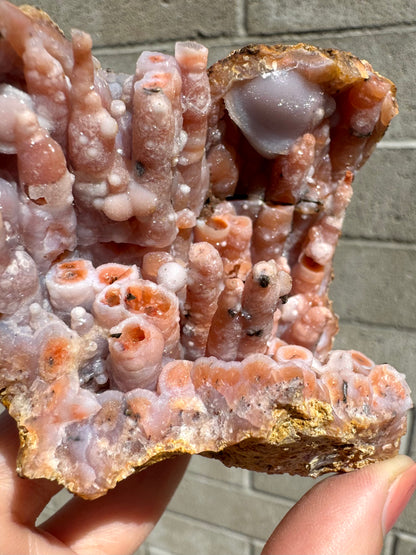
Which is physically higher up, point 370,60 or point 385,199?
point 370,60

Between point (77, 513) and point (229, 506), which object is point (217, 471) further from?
point (77, 513)

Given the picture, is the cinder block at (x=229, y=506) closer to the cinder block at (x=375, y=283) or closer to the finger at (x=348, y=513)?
the cinder block at (x=375, y=283)

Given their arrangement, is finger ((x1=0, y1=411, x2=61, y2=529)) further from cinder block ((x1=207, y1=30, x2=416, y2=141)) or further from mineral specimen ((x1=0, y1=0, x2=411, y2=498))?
cinder block ((x1=207, y1=30, x2=416, y2=141))

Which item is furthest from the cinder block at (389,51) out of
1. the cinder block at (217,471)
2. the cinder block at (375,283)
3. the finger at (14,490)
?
the cinder block at (217,471)

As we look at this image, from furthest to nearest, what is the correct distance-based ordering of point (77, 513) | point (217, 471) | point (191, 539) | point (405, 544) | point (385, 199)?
point (191, 539)
point (217, 471)
point (405, 544)
point (385, 199)
point (77, 513)

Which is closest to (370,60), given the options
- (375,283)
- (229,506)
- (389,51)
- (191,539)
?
(389,51)

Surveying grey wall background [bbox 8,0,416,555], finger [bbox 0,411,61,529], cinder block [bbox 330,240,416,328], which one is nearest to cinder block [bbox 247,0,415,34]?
grey wall background [bbox 8,0,416,555]

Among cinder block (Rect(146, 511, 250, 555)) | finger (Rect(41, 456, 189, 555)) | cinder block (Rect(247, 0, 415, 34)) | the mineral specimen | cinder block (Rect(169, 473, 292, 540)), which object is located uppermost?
cinder block (Rect(247, 0, 415, 34))

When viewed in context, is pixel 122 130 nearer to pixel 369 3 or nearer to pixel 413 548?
pixel 369 3
